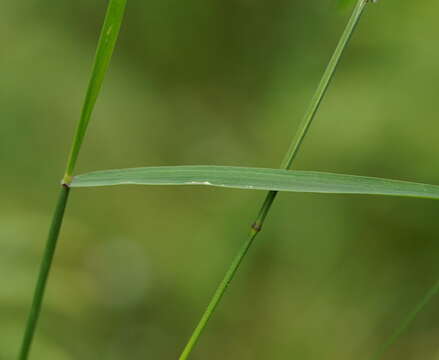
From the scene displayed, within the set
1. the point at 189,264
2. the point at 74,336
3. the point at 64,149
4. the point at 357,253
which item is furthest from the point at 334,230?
the point at 64,149

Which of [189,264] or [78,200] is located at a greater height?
[78,200]

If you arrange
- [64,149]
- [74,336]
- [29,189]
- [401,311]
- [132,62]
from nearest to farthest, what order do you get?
[74,336] < [401,311] < [29,189] < [64,149] < [132,62]

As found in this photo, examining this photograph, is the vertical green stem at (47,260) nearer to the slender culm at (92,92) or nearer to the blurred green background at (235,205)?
the slender culm at (92,92)

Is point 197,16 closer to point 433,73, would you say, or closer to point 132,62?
point 132,62

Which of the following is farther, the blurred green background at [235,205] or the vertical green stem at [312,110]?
the blurred green background at [235,205]

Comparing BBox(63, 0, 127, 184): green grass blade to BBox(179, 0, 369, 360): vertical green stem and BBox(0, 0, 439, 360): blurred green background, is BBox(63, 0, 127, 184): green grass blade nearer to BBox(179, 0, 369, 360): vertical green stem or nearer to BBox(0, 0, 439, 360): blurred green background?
BBox(179, 0, 369, 360): vertical green stem

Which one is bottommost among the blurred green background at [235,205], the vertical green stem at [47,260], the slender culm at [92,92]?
the vertical green stem at [47,260]

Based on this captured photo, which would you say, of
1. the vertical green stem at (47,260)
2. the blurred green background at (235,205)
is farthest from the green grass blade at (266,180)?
the blurred green background at (235,205)

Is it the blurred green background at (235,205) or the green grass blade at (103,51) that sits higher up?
the blurred green background at (235,205)
